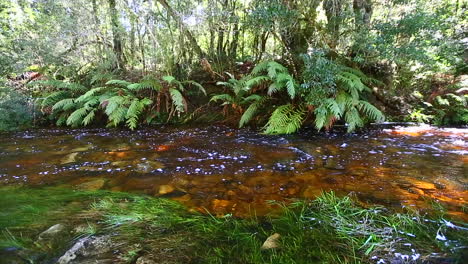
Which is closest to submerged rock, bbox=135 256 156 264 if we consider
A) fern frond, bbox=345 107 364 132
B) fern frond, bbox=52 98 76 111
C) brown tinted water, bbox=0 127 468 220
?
brown tinted water, bbox=0 127 468 220

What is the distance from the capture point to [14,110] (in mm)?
6512

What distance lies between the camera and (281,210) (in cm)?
229

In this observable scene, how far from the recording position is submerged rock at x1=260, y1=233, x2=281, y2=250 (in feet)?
5.64

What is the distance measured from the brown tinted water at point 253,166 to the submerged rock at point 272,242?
48 cm

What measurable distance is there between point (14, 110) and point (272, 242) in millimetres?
7400

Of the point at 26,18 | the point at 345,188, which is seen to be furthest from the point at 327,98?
the point at 26,18

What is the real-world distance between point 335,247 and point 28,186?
10.3ft

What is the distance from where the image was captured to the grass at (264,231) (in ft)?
5.35

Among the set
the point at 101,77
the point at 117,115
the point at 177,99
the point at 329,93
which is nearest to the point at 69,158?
the point at 117,115

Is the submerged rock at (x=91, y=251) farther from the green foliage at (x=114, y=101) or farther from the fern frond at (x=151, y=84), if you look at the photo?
A: the fern frond at (x=151, y=84)

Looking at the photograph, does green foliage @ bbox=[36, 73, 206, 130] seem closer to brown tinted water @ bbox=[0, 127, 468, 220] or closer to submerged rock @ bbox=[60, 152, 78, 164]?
brown tinted water @ bbox=[0, 127, 468, 220]

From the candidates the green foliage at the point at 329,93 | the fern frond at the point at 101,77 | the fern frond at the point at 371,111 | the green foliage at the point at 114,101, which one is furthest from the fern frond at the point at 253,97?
the fern frond at the point at 101,77

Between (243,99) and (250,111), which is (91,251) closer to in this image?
(250,111)

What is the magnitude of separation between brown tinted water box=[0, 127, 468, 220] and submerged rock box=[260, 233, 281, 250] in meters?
0.48
